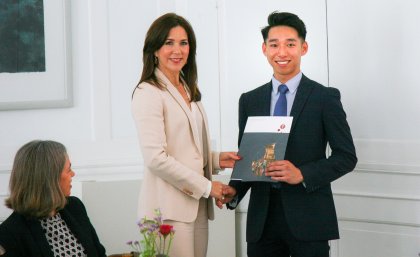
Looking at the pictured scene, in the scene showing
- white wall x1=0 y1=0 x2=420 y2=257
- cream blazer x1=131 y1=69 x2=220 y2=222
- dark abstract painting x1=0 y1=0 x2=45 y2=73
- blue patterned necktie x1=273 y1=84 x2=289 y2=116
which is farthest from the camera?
dark abstract painting x1=0 y1=0 x2=45 y2=73

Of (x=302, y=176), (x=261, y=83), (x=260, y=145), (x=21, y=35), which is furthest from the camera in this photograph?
(x=21, y=35)

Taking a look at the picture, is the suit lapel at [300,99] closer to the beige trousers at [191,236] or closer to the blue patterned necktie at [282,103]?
the blue patterned necktie at [282,103]

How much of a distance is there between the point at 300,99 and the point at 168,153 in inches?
21.1

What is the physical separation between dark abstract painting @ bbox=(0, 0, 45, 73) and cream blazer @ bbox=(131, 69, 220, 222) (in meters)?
1.57

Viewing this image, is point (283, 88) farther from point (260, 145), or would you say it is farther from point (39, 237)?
point (39, 237)

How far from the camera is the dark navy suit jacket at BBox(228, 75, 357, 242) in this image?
2.47 meters

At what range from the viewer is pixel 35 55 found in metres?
3.90

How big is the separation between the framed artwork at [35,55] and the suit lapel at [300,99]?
5.89 feet

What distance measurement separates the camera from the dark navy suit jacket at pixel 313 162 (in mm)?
2471

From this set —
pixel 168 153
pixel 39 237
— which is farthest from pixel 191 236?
pixel 39 237

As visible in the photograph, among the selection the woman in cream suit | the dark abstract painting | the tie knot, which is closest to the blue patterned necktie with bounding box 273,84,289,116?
the tie knot

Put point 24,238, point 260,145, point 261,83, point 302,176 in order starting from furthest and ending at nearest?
point 261,83 → point 260,145 → point 302,176 → point 24,238

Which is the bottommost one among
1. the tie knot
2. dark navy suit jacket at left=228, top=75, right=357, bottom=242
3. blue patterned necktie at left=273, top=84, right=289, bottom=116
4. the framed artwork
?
dark navy suit jacket at left=228, top=75, right=357, bottom=242

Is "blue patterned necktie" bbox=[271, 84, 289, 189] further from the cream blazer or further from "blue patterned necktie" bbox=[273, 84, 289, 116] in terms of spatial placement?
the cream blazer
